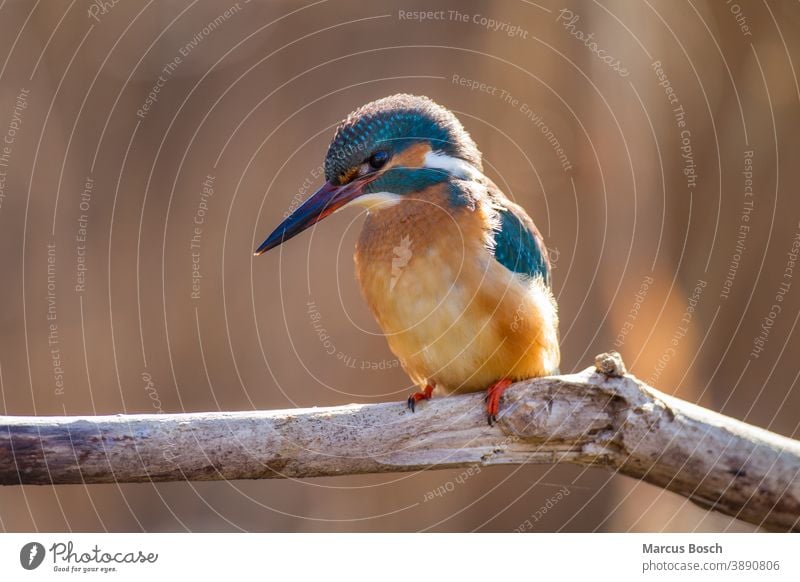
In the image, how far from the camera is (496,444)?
6.26ft

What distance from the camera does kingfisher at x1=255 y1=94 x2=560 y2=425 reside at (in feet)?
6.57

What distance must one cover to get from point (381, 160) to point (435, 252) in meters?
0.28

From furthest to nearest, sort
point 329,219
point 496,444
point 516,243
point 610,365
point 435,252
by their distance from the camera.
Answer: point 329,219, point 516,243, point 435,252, point 496,444, point 610,365

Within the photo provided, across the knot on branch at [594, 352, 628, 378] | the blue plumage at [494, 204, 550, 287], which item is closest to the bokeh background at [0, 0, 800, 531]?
the blue plumage at [494, 204, 550, 287]

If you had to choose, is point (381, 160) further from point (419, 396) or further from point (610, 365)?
point (610, 365)

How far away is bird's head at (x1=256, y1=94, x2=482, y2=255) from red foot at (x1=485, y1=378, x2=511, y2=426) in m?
0.53

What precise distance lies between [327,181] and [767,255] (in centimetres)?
235

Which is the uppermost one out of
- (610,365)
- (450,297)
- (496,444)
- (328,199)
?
(328,199)

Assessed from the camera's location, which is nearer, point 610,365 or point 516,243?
point 610,365

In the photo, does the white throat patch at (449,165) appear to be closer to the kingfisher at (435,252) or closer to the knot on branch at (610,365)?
the kingfisher at (435,252)

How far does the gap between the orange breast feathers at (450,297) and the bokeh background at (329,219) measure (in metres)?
1.53

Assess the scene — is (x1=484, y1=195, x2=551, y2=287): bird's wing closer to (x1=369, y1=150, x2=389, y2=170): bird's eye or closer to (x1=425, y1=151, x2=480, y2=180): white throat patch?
(x1=425, y1=151, x2=480, y2=180): white throat patch

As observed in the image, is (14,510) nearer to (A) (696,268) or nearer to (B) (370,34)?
(B) (370,34)

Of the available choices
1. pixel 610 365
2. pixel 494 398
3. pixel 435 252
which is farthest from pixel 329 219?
pixel 610 365
